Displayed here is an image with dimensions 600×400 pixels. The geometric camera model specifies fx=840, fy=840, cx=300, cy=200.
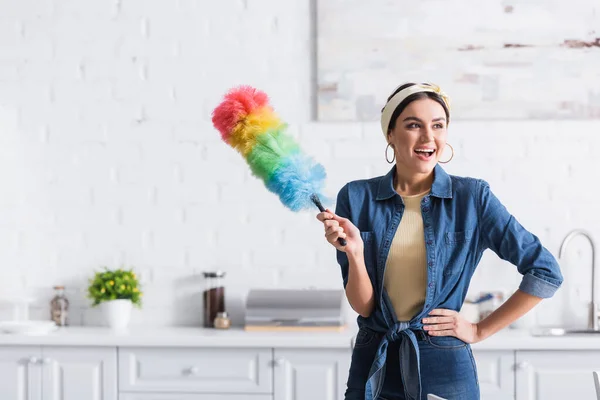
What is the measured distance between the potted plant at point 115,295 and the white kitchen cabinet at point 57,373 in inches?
11.4

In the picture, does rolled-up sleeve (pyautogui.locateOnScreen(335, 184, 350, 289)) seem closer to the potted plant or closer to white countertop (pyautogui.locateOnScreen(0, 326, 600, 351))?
white countertop (pyautogui.locateOnScreen(0, 326, 600, 351))

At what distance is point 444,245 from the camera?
2115 mm

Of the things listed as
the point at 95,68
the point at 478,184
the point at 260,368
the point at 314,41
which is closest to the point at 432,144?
the point at 478,184

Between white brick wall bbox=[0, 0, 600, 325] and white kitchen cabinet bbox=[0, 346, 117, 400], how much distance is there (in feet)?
1.43

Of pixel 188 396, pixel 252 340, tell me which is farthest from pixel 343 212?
pixel 188 396

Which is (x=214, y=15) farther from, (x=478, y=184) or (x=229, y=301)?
(x=478, y=184)

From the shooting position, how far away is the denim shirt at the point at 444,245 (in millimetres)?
2086

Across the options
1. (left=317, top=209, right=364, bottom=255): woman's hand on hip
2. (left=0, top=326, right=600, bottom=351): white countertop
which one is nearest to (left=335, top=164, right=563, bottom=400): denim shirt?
(left=317, top=209, right=364, bottom=255): woman's hand on hip

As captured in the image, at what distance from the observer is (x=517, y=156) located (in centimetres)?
380

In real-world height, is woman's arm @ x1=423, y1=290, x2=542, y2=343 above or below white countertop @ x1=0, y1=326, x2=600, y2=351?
above

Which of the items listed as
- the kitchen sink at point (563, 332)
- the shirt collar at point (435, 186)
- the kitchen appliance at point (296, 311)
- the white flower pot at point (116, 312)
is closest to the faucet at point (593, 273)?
the kitchen sink at point (563, 332)

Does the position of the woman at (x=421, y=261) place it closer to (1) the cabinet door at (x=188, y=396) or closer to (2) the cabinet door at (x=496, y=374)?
(2) the cabinet door at (x=496, y=374)

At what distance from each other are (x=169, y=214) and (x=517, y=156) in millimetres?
1616

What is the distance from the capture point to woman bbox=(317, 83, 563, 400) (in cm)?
208
